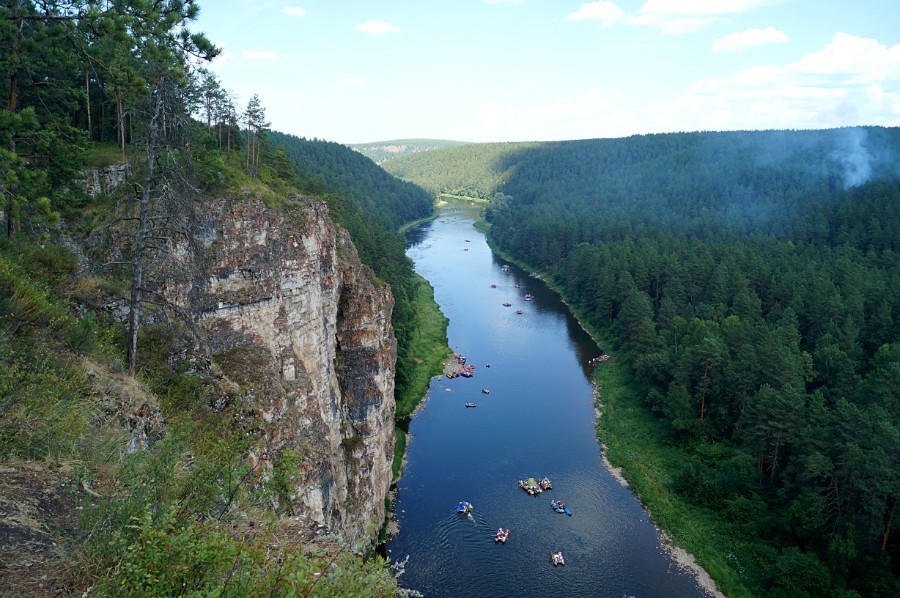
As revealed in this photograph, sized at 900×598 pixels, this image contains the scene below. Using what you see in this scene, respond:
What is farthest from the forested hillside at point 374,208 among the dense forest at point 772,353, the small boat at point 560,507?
the dense forest at point 772,353

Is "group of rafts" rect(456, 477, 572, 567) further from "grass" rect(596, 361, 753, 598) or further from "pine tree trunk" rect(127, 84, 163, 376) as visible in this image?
"pine tree trunk" rect(127, 84, 163, 376)

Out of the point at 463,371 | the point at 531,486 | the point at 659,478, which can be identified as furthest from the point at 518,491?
the point at 463,371

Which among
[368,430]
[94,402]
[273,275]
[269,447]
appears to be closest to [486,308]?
[368,430]

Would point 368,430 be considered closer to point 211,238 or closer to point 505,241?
point 211,238

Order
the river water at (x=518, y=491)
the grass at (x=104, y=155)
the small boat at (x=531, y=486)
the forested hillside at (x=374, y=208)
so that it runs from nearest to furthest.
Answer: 1. the grass at (x=104, y=155)
2. the river water at (x=518, y=491)
3. the small boat at (x=531, y=486)
4. the forested hillside at (x=374, y=208)

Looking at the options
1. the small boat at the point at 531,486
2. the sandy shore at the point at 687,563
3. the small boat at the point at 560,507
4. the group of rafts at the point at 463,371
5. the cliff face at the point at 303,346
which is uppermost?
the cliff face at the point at 303,346

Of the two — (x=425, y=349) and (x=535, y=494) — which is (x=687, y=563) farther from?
(x=425, y=349)

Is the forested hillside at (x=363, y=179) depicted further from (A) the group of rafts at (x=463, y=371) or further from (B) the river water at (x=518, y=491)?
(B) the river water at (x=518, y=491)
